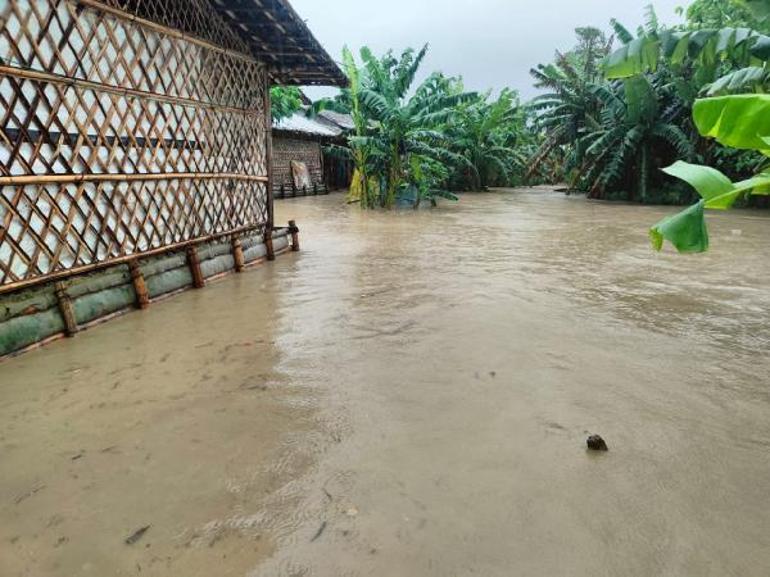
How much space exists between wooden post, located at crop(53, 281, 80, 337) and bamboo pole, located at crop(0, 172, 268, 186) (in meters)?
0.86

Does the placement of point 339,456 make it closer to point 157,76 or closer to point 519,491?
point 519,491

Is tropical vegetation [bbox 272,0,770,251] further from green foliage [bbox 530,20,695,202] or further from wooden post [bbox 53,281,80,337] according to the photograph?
wooden post [bbox 53,281,80,337]

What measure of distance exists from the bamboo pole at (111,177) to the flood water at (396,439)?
4.44ft

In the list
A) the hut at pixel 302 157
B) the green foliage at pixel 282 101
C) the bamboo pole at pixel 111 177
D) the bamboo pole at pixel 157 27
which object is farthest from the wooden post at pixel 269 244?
the hut at pixel 302 157

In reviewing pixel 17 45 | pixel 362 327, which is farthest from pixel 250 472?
pixel 17 45

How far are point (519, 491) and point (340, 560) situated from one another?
894mm

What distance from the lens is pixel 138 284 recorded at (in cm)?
543

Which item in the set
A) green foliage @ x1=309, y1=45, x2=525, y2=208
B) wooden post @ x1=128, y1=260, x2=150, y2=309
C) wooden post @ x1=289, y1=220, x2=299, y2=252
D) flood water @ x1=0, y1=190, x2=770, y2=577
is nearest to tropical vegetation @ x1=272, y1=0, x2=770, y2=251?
green foliage @ x1=309, y1=45, x2=525, y2=208

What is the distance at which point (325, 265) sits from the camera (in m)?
7.92

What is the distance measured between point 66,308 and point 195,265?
184 cm

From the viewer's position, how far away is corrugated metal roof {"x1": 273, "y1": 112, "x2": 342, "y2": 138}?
779 inches

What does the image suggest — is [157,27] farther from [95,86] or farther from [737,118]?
[737,118]

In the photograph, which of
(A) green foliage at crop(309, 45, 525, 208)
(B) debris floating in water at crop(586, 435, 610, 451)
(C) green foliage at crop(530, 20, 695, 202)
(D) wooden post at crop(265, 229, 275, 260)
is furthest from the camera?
(C) green foliage at crop(530, 20, 695, 202)

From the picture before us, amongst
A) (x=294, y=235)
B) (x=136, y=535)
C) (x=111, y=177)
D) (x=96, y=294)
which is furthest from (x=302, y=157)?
(x=136, y=535)
